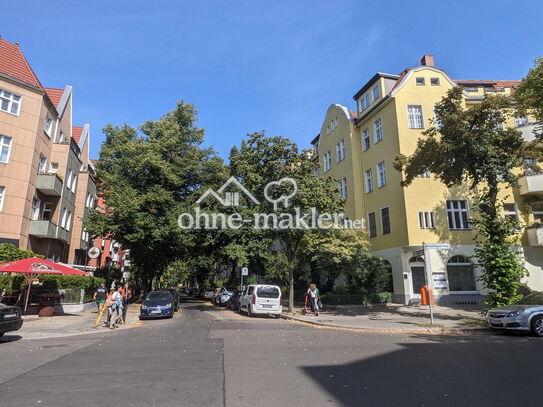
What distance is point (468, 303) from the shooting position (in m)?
25.0

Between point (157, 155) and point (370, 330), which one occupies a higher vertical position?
point (157, 155)

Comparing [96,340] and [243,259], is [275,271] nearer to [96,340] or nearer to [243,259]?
[243,259]

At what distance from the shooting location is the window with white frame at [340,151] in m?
35.0

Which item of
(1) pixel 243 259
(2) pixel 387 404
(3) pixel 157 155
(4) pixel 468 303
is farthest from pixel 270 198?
(2) pixel 387 404

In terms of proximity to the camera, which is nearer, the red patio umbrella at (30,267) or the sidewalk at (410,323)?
the sidewalk at (410,323)

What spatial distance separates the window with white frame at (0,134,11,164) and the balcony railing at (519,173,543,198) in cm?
3547

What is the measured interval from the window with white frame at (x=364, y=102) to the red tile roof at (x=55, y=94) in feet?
84.4

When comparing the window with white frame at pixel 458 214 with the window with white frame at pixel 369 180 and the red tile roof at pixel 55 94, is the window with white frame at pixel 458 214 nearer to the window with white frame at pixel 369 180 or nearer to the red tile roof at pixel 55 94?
the window with white frame at pixel 369 180

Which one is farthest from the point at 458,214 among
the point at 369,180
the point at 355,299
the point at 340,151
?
the point at 340,151

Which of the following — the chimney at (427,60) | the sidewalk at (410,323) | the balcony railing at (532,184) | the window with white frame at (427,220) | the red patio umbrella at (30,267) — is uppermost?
the chimney at (427,60)

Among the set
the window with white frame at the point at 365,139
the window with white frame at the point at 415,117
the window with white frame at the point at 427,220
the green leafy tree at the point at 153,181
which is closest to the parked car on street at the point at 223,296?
the green leafy tree at the point at 153,181

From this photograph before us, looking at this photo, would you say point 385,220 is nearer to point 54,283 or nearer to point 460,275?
point 460,275

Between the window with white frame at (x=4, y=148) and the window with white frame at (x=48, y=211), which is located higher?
the window with white frame at (x=4, y=148)

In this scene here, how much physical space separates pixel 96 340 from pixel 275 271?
2311cm
